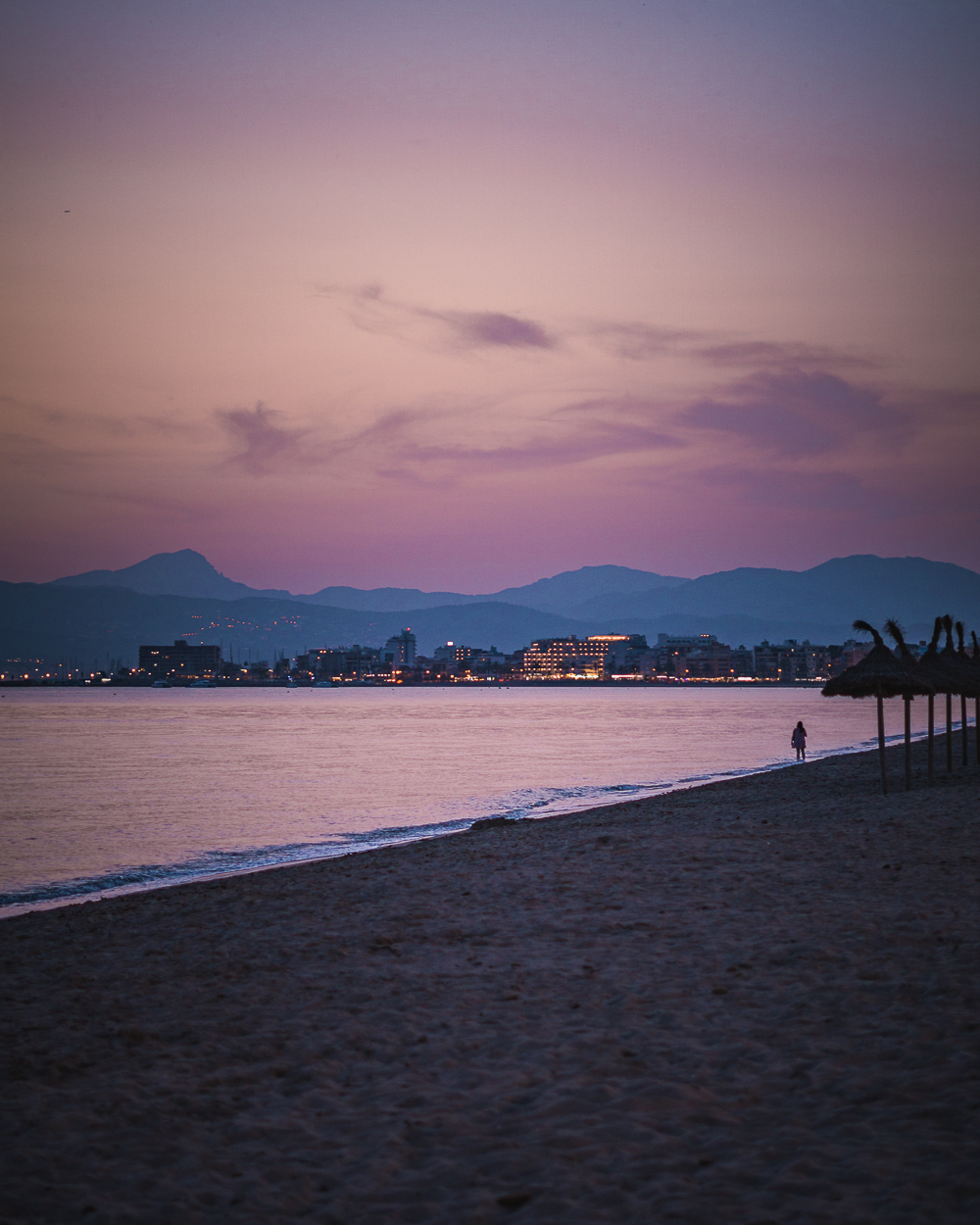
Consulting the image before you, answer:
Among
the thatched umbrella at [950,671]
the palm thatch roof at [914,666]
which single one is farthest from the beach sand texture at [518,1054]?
the thatched umbrella at [950,671]

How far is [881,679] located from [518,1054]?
1868cm

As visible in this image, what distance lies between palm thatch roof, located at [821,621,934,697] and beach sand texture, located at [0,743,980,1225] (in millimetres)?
11340

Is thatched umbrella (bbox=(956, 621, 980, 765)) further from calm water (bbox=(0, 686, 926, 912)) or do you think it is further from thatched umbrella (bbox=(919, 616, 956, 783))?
calm water (bbox=(0, 686, 926, 912))

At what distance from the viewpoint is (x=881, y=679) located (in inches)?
884

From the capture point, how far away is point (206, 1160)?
5121 mm

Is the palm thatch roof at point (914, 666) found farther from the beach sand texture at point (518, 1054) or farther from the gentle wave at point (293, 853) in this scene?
the beach sand texture at point (518, 1054)

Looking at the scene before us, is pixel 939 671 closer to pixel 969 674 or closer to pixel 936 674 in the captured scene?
pixel 936 674

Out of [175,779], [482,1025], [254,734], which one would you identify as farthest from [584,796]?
[254,734]

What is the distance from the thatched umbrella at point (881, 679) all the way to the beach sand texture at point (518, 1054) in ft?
37.0

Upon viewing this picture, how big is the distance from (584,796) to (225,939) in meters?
20.4

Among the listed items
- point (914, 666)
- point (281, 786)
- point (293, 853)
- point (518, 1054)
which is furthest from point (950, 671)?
point (518, 1054)

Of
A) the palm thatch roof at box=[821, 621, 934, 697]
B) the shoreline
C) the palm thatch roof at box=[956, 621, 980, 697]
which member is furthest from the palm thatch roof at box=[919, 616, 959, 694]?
the shoreline

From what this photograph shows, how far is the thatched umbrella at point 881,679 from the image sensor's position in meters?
22.4

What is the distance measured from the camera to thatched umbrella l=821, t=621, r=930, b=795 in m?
22.4
